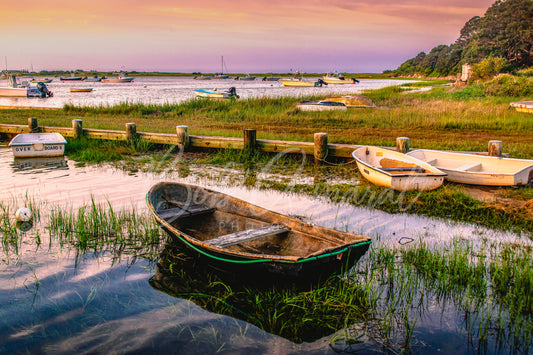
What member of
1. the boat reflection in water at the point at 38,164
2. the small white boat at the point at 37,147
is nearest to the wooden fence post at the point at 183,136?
the boat reflection in water at the point at 38,164

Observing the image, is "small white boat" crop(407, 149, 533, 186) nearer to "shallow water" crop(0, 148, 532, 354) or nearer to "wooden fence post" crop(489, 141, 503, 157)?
"wooden fence post" crop(489, 141, 503, 157)

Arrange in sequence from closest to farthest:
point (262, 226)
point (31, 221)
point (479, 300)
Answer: point (479, 300) < point (262, 226) < point (31, 221)

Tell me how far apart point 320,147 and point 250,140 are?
218cm

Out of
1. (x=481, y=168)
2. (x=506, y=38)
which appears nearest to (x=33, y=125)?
(x=481, y=168)

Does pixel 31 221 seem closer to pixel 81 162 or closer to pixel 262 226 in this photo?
pixel 262 226

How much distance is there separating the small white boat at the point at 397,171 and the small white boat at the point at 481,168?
54 cm

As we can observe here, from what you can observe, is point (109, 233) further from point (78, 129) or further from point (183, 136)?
point (78, 129)

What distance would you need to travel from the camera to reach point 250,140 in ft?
40.8

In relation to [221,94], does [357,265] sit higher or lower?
lower

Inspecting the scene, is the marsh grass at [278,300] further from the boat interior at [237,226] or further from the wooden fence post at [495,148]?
the wooden fence post at [495,148]

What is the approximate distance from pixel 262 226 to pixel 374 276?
181 cm

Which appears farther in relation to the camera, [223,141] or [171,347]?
[223,141]

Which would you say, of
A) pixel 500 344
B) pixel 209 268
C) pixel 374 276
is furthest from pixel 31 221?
pixel 500 344

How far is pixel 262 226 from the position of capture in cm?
636
